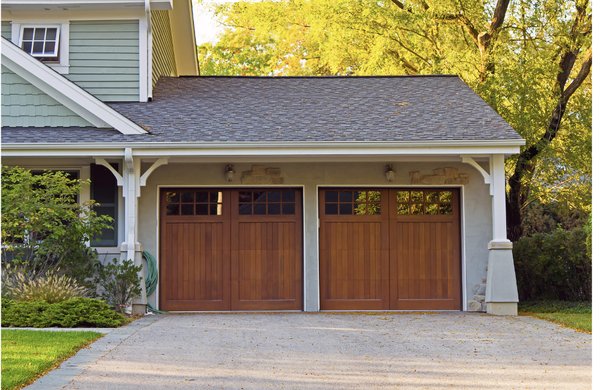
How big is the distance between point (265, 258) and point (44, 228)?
368cm

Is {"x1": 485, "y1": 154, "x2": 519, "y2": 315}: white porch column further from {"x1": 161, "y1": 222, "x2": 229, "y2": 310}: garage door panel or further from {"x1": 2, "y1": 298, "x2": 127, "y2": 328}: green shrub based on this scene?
{"x1": 2, "y1": 298, "x2": 127, "y2": 328}: green shrub

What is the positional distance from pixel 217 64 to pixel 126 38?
20.2m

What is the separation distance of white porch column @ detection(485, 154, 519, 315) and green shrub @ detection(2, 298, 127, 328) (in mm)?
5743

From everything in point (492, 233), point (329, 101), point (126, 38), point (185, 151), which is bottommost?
point (492, 233)

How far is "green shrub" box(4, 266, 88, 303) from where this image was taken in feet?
40.0

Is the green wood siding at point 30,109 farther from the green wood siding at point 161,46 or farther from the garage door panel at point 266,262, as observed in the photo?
the garage door panel at point 266,262

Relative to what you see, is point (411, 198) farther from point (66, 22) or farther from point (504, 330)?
point (66, 22)

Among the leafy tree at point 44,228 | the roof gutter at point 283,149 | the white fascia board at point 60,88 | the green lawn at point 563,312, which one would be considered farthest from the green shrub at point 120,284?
the green lawn at point 563,312

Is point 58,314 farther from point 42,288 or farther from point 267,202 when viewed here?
point 267,202

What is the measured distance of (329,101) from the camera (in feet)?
53.3

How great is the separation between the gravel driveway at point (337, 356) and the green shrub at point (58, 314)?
1.84 feet

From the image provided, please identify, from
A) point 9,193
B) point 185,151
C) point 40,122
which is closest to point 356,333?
point 185,151

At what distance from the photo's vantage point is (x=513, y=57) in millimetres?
18844

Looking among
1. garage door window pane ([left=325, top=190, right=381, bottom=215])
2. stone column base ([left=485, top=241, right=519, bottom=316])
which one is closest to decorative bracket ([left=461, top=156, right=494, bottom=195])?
stone column base ([left=485, top=241, right=519, bottom=316])
